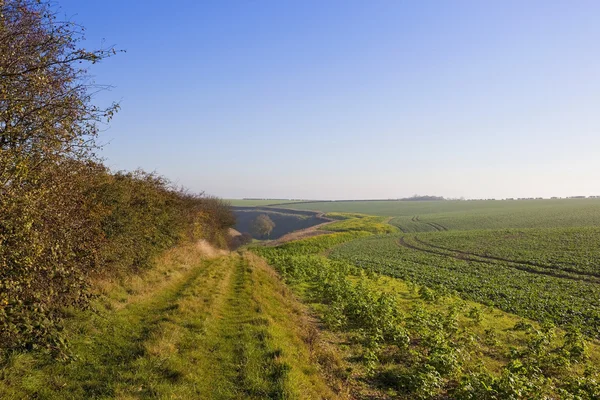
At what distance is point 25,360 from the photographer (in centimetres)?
789

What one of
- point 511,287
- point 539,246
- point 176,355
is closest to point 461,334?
point 176,355

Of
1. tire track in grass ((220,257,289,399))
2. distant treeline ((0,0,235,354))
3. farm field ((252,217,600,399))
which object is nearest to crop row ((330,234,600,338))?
farm field ((252,217,600,399))

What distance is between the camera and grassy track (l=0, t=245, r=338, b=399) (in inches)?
289

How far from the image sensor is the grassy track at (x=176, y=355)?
24.1 ft

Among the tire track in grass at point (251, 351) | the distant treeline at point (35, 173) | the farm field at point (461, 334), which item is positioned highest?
the distant treeline at point (35, 173)

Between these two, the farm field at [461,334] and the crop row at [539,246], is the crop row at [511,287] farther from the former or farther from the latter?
the crop row at [539,246]

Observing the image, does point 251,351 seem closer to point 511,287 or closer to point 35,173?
point 35,173

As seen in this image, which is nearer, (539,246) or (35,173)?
(35,173)

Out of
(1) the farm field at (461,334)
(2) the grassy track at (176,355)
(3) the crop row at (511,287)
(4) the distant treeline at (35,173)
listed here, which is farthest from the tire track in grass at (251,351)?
(3) the crop row at (511,287)

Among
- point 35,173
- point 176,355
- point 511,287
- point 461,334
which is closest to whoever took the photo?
point 35,173

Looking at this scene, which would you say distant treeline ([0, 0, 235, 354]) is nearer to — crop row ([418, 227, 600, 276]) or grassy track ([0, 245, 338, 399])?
grassy track ([0, 245, 338, 399])

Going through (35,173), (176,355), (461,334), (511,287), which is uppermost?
(35,173)

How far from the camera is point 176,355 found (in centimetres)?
895

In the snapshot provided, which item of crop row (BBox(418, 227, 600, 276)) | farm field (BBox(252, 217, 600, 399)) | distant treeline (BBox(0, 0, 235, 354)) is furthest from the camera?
crop row (BBox(418, 227, 600, 276))
